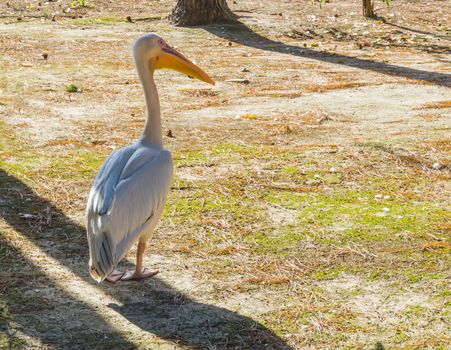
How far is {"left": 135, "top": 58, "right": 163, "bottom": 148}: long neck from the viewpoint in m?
4.25

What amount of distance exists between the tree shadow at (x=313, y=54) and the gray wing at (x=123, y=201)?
5.21 metres

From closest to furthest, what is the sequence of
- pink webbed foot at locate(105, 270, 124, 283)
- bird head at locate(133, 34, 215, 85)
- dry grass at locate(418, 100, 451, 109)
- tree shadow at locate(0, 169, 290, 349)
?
tree shadow at locate(0, 169, 290, 349) → pink webbed foot at locate(105, 270, 124, 283) → bird head at locate(133, 34, 215, 85) → dry grass at locate(418, 100, 451, 109)

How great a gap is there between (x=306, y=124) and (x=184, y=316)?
3.62 m

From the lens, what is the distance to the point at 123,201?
387 cm

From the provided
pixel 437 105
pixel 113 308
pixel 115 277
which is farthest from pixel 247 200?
pixel 437 105

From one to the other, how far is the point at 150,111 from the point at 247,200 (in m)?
1.26

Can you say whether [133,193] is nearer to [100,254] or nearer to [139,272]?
[100,254]

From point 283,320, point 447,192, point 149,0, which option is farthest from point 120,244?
point 149,0

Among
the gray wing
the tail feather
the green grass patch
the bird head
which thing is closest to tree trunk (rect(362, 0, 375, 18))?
the green grass patch

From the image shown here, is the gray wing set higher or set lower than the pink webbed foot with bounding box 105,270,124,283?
higher

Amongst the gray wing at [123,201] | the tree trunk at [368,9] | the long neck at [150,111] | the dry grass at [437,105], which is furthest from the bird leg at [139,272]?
the tree trunk at [368,9]

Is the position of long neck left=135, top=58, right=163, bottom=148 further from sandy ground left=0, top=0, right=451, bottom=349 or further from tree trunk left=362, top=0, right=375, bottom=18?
tree trunk left=362, top=0, right=375, bottom=18

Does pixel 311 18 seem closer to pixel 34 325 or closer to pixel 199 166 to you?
pixel 199 166

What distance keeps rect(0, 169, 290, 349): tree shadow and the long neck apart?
0.75 metres
